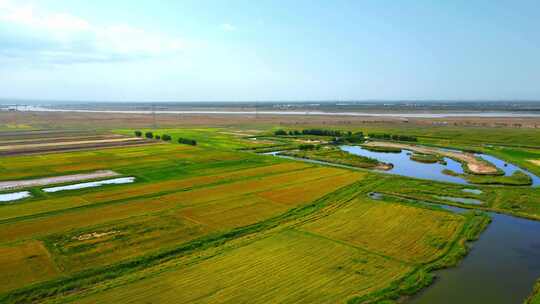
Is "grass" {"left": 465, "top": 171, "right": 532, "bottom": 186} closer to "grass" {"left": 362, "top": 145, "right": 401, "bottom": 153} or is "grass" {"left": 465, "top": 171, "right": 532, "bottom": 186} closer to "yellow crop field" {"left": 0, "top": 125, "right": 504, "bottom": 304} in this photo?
"yellow crop field" {"left": 0, "top": 125, "right": 504, "bottom": 304}

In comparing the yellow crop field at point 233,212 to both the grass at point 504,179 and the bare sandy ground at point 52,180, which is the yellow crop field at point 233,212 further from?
the grass at point 504,179

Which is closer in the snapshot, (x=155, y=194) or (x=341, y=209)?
(x=341, y=209)

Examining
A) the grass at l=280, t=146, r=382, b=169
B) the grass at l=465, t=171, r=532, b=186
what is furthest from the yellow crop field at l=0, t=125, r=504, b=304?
the grass at l=280, t=146, r=382, b=169

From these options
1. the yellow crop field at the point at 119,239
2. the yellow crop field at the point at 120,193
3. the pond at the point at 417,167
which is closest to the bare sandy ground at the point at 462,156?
the pond at the point at 417,167

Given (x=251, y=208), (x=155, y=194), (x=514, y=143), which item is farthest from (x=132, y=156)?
(x=514, y=143)

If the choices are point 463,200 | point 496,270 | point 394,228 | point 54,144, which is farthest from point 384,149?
point 54,144

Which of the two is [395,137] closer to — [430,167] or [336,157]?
[336,157]

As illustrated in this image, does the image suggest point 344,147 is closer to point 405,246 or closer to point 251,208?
point 251,208
